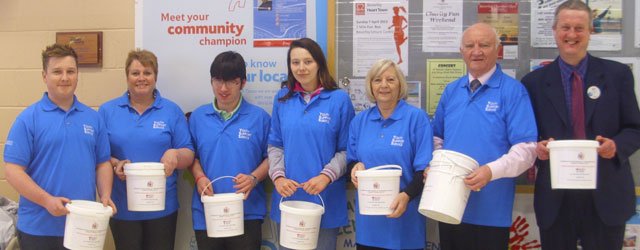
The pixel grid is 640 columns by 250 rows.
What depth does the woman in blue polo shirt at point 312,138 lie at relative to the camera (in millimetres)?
2512

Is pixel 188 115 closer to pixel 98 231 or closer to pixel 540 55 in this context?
pixel 98 231

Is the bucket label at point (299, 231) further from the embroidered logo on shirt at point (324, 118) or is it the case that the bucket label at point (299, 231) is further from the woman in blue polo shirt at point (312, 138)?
the embroidered logo on shirt at point (324, 118)

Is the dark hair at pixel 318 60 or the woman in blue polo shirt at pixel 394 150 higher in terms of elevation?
the dark hair at pixel 318 60

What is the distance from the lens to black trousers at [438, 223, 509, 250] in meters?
2.27

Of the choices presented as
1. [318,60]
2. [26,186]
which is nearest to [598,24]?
[318,60]

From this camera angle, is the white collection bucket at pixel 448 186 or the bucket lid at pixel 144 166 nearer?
the white collection bucket at pixel 448 186

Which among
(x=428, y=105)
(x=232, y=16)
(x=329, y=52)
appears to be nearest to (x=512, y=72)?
(x=428, y=105)

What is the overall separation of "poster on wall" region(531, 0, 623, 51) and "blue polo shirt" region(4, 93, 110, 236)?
92.5 inches

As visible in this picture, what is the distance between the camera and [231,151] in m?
2.69

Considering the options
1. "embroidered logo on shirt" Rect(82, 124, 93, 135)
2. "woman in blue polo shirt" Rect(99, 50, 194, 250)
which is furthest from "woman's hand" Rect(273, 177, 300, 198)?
"embroidered logo on shirt" Rect(82, 124, 93, 135)

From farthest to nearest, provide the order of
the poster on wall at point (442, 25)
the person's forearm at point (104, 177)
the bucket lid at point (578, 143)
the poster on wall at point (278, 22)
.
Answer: the poster on wall at point (278, 22), the poster on wall at point (442, 25), the person's forearm at point (104, 177), the bucket lid at point (578, 143)

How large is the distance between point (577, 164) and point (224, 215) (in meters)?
1.52

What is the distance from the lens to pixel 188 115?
307cm

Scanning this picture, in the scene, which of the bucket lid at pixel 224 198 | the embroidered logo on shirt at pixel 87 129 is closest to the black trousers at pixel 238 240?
the bucket lid at pixel 224 198
